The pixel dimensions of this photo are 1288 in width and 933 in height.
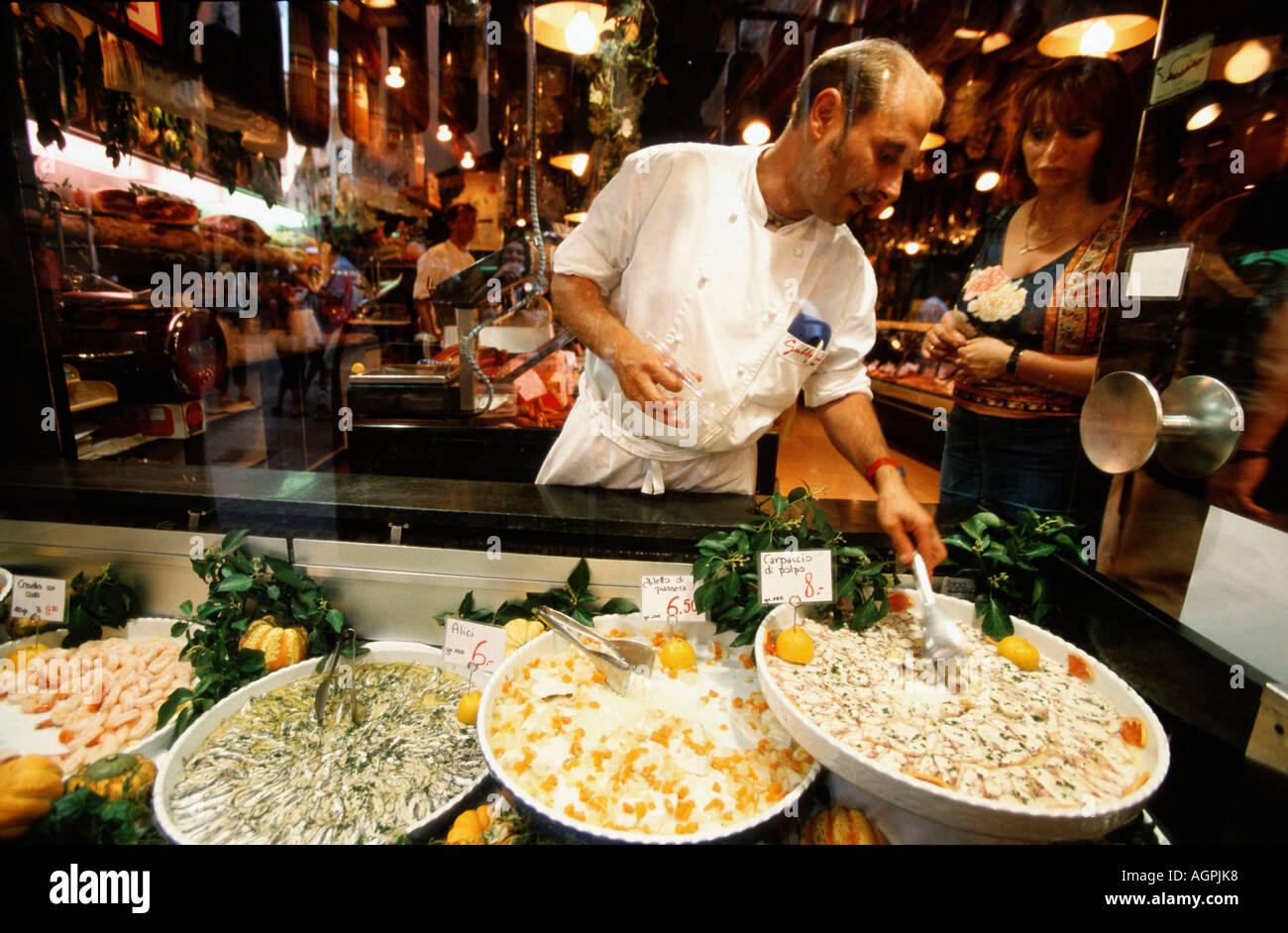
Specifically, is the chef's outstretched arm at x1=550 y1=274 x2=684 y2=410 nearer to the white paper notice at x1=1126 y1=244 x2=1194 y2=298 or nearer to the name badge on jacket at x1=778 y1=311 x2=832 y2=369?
the name badge on jacket at x1=778 y1=311 x2=832 y2=369

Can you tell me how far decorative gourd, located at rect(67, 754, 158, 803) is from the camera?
0.92 m

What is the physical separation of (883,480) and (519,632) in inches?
34.5

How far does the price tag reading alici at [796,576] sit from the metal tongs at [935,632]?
0.18m

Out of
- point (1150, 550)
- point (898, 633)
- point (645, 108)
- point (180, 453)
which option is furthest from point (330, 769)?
point (645, 108)

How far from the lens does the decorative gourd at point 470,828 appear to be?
2.93 feet

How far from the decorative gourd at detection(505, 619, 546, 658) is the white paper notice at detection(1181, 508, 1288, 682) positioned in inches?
45.4

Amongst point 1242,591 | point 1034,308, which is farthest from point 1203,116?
point 1242,591

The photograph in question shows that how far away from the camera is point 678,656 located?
1181 millimetres

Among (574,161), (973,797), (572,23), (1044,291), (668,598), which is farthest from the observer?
(574,161)

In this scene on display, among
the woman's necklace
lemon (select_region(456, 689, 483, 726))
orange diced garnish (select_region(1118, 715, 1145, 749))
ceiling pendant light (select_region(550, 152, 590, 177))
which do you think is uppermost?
ceiling pendant light (select_region(550, 152, 590, 177))

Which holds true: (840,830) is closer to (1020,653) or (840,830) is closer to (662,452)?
(1020,653)

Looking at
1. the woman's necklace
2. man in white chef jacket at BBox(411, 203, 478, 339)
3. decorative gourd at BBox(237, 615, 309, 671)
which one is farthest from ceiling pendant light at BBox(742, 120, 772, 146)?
man in white chef jacket at BBox(411, 203, 478, 339)

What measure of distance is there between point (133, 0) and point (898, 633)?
2.33 meters

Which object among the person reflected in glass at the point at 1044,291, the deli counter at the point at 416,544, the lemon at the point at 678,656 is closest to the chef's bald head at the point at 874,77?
the person reflected in glass at the point at 1044,291
